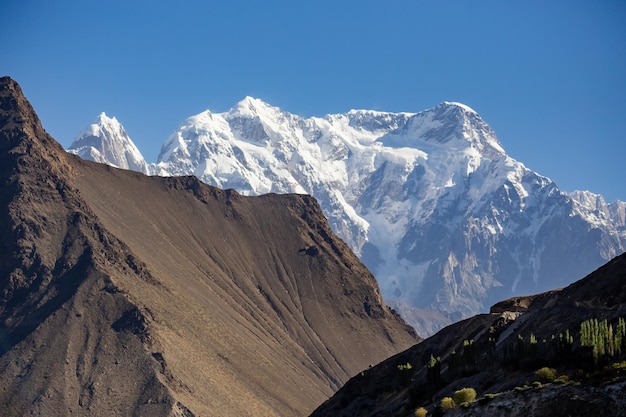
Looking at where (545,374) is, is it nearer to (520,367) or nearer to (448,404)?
(448,404)

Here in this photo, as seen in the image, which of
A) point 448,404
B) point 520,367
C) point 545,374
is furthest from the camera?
point 520,367

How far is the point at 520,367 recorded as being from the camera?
78188 mm

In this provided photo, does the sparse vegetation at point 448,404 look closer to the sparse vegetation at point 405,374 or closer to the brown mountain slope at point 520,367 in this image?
the brown mountain slope at point 520,367

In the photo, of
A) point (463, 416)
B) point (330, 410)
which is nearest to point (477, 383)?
point (463, 416)

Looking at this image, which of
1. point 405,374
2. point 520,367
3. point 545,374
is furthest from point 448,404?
point 405,374

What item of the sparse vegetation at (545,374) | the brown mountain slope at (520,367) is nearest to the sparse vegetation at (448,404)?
the brown mountain slope at (520,367)

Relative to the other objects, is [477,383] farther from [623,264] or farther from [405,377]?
[405,377]

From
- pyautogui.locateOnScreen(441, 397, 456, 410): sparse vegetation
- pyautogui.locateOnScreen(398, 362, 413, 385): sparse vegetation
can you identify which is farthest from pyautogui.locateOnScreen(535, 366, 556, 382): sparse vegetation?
pyautogui.locateOnScreen(398, 362, 413, 385): sparse vegetation

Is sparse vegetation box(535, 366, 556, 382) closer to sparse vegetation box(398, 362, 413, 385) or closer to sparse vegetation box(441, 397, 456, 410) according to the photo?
sparse vegetation box(441, 397, 456, 410)

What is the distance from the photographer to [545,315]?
91062mm

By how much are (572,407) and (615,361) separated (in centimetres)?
761

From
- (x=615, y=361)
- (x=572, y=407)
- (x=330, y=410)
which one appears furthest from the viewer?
(x=330, y=410)

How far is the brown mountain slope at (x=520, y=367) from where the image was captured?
5991 cm

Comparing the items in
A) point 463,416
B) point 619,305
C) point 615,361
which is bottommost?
point 463,416
